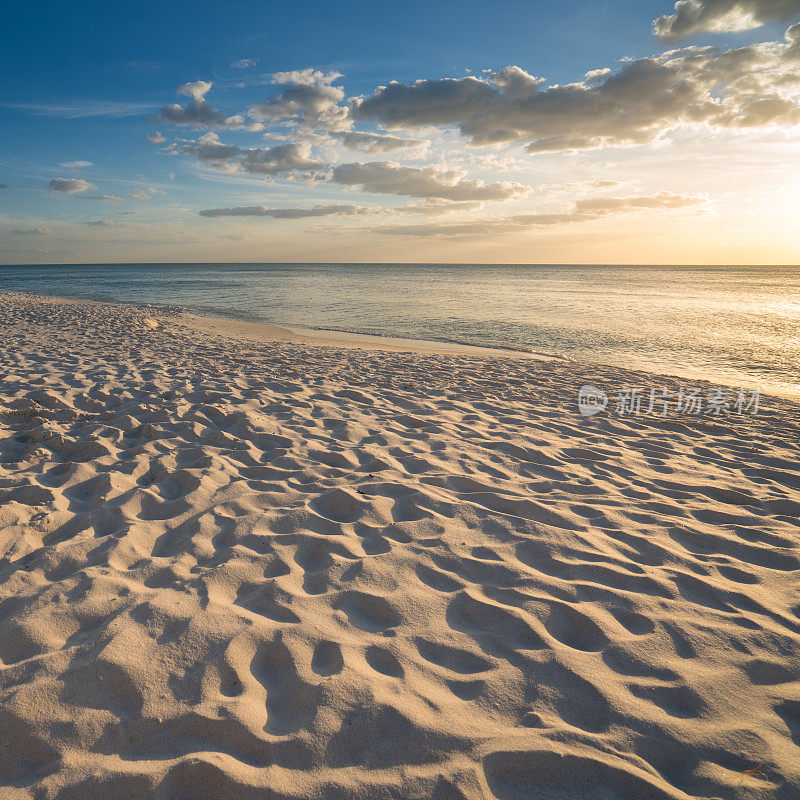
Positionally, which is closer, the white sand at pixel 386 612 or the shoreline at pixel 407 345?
the white sand at pixel 386 612

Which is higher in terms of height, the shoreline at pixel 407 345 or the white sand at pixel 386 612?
the shoreline at pixel 407 345

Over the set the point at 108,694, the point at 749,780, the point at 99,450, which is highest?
the point at 99,450

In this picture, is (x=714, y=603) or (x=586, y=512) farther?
(x=586, y=512)

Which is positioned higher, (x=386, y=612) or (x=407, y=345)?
(x=407, y=345)

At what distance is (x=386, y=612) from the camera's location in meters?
2.38

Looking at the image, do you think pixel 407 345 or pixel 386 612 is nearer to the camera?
pixel 386 612

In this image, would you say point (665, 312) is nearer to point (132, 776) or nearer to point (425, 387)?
point (425, 387)

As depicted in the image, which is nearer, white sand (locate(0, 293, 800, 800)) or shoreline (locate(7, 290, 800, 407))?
white sand (locate(0, 293, 800, 800))

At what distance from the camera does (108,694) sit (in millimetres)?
1833

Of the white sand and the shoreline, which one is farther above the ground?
the shoreline

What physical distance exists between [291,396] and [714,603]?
4.97 meters

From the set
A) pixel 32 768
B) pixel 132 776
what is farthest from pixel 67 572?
pixel 132 776

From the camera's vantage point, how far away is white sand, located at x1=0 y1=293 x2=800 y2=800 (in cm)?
165

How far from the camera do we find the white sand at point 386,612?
165 centimetres
